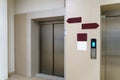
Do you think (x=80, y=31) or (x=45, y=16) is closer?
(x=80, y=31)

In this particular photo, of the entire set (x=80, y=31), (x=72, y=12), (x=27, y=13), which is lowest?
(x=80, y=31)

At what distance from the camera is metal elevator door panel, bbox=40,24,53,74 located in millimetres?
4762

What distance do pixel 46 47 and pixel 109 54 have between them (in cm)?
233

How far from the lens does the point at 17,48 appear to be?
199 inches

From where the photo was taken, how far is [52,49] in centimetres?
472

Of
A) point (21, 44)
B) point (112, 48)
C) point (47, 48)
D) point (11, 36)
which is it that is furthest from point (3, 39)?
point (112, 48)

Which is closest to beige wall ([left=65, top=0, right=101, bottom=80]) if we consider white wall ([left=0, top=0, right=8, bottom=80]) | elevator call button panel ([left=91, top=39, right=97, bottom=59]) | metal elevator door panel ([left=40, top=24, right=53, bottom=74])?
elevator call button panel ([left=91, top=39, right=97, bottom=59])

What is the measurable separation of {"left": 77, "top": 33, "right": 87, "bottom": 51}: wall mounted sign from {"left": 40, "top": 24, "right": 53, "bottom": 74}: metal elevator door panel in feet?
5.66

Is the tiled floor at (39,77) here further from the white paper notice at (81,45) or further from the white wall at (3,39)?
the white paper notice at (81,45)

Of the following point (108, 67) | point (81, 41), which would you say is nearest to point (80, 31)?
point (81, 41)

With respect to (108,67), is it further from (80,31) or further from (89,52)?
(80,31)

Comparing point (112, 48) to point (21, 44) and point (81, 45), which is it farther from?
point (21, 44)

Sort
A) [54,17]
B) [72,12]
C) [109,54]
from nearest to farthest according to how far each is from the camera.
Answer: [72,12] → [109,54] → [54,17]

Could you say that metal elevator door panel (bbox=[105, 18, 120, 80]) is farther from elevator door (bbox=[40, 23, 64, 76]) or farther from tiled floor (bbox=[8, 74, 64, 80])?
tiled floor (bbox=[8, 74, 64, 80])
